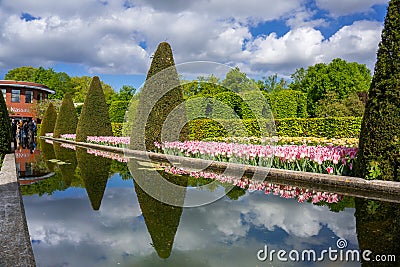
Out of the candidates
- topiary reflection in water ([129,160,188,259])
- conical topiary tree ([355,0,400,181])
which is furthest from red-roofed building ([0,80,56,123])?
conical topiary tree ([355,0,400,181])

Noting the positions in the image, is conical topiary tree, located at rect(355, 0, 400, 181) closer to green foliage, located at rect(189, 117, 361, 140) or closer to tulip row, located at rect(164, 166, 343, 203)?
tulip row, located at rect(164, 166, 343, 203)

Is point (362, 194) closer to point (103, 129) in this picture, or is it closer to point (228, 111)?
point (228, 111)

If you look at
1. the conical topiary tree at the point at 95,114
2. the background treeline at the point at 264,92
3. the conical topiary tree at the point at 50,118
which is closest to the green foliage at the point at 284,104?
the background treeline at the point at 264,92

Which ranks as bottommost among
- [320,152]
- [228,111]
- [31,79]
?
[320,152]

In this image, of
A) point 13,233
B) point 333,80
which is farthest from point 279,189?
point 333,80

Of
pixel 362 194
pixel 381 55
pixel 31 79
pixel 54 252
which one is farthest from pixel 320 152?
pixel 31 79

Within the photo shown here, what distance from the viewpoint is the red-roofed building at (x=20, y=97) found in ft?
112

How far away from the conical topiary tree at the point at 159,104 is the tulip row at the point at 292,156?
10.5 ft

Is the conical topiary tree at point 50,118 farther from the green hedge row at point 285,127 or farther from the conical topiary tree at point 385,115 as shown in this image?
the conical topiary tree at point 385,115

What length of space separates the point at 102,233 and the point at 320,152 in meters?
4.42

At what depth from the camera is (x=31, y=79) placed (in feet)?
166

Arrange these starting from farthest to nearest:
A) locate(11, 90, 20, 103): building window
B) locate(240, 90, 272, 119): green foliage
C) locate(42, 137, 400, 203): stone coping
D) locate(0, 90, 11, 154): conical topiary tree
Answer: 1. locate(11, 90, 20, 103): building window
2. locate(240, 90, 272, 119): green foliage
3. locate(0, 90, 11, 154): conical topiary tree
4. locate(42, 137, 400, 203): stone coping

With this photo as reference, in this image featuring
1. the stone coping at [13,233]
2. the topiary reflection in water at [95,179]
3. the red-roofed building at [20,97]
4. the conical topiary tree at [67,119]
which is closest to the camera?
the stone coping at [13,233]

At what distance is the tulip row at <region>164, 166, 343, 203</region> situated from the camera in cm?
505
